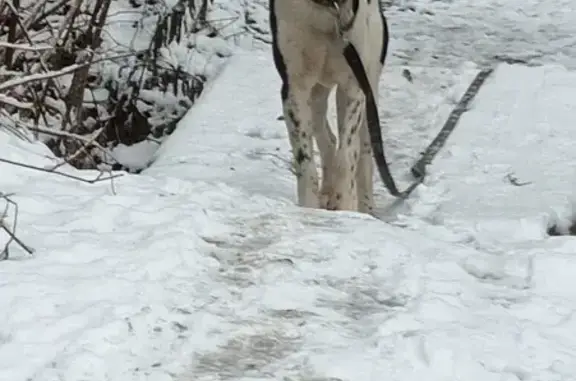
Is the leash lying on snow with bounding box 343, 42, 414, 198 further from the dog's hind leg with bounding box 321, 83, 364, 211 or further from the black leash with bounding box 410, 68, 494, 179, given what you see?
the black leash with bounding box 410, 68, 494, 179

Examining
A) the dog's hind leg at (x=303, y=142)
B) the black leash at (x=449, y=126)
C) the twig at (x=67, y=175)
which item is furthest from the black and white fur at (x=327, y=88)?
the twig at (x=67, y=175)

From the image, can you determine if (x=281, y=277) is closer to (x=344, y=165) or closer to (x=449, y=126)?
(x=344, y=165)

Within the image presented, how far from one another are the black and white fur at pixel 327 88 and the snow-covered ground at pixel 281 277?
302mm

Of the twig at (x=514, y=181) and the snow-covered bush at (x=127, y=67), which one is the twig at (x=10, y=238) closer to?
the twig at (x=514, y=181)

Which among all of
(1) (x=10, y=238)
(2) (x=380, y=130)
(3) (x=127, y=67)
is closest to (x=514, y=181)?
(2) (x=380, y=130)

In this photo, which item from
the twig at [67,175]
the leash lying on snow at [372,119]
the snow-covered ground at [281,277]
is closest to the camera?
the snow-covered ground at [281,277]

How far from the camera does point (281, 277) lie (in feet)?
12.6

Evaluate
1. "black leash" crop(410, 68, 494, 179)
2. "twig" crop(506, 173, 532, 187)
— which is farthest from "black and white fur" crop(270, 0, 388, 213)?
"twig" crop(506, 173, 532, 187)

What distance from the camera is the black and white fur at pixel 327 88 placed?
4.93m

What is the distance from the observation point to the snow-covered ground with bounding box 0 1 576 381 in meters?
3.14

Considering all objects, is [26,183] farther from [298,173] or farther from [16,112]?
[16,112]

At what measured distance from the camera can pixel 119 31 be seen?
9.89m

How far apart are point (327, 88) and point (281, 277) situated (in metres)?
1.72

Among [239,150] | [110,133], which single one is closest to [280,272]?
[239,150]
